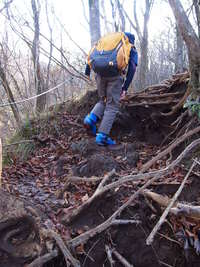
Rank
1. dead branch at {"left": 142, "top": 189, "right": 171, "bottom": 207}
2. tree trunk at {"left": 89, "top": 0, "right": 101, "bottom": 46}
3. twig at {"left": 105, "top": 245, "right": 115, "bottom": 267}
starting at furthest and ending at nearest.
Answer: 1. tree trunk at {"left": 89, "top": 0, "right": 101, "bottom": 46}
2. dead branch at {"left": 142, "top": 189, "right": 171, "bottom": 207}
3. twig at {"left": 105, "top": 245, "right": 115, "bottom": 267}

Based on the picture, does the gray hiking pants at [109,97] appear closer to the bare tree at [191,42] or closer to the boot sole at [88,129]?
the boot sole at [88,129]

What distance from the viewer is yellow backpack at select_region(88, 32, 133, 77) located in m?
3.84

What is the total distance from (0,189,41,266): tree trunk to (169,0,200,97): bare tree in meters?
2.45

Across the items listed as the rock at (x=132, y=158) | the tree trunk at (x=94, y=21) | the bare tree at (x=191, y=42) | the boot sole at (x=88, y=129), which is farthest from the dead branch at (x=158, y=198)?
the tree trunk at (x=94, y=21)

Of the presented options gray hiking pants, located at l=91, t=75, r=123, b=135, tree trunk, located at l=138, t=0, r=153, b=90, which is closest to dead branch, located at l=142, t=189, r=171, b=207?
gray hiking pants, located at l=91, t=75, r=123, b=135

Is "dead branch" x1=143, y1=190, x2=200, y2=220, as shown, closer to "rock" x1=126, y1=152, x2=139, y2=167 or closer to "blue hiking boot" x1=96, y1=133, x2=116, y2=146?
"rock" x1=126, y1=152, x2=139, y2=167

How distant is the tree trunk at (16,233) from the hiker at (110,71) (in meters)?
1.86

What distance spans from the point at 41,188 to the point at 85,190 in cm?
62

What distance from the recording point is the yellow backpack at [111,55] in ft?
12.6

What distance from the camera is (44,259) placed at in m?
2.22

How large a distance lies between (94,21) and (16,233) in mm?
5990

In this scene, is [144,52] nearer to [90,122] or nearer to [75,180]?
[90,122]

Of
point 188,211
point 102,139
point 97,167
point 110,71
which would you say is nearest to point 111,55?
point 110,71

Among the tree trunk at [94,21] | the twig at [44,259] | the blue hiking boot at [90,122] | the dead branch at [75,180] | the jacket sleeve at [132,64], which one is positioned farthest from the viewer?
the tree trunk at [94,21]
